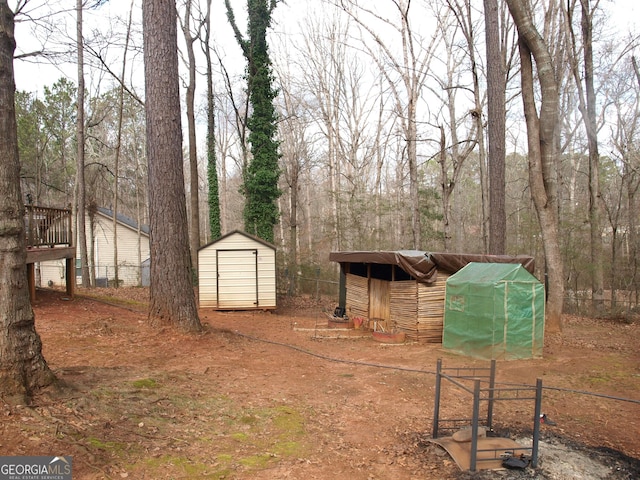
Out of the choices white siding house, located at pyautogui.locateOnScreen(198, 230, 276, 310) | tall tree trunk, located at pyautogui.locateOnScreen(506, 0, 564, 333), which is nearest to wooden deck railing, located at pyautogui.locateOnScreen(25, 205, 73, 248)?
white siding house, located at pyautogui.locateOnScreen(198, 230, 276, 310)

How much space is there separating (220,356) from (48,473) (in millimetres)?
4024

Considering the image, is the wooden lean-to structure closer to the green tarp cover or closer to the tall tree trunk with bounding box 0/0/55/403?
the green tarp cover

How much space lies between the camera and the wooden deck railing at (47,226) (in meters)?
9.52

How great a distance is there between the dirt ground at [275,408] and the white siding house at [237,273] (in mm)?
5271

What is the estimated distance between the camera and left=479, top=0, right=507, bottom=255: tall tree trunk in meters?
11.9

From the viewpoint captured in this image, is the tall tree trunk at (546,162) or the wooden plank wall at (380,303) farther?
the wooden plank wall at (380,303)

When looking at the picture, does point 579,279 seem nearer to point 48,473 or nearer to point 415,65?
point 415,65

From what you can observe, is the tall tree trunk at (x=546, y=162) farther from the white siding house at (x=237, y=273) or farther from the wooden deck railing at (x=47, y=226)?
the wooden deck railing at (x=47, y=226)

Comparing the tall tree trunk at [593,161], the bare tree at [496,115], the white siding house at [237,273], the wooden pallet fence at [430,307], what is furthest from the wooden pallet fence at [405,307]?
the tall tree trunk at [593,161]

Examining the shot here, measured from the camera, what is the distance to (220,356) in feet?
23.3

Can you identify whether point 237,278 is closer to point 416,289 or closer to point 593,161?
point 416,289

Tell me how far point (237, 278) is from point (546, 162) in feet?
31.1

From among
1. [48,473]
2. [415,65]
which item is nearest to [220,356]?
[48,473]

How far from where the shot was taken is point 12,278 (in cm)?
395
